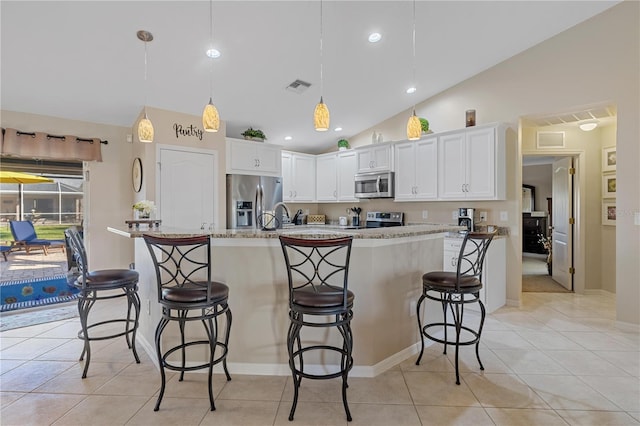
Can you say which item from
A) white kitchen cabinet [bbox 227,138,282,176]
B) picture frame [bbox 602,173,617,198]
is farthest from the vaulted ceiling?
picture frame [bbox 602,173,617,198]

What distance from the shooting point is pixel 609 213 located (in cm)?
473

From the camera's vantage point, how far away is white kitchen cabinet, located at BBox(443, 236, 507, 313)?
396 cm

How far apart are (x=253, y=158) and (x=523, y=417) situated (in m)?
4.47

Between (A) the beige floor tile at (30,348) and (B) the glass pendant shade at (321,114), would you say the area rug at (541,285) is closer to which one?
(B) the glass pendant shade at (321,114)

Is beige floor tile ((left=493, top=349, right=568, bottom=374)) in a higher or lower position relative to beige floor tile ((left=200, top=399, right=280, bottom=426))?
higher

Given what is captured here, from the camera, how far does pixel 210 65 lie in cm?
351

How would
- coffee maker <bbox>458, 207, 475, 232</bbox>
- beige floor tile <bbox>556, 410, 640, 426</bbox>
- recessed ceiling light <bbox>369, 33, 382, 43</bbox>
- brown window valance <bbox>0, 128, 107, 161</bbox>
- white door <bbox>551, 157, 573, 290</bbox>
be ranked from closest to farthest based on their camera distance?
1. beige floor tile <bbox>556, 410, 640, 426</bbox>
2. recessed ceiling light <bbox>369, 33, 382, 43</bbox>
3. brown window valance <bbox>0, 128, 107, 161</bbox>
4. coffee maker <bbox>458, 207, 475, 232</bbox>
5. white door <bbox>551, 157, 573, 290</bbox>

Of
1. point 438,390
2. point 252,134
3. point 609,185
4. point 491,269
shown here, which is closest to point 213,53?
point 252,134

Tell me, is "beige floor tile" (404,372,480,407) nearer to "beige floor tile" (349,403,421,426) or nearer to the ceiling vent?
"beige floor tile" (349,403,421,426)

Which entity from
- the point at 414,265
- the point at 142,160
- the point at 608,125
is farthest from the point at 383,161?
the point at 142,160

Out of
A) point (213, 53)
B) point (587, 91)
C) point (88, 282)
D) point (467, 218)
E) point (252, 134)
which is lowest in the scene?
point (88, 282)

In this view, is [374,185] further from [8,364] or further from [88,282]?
[8,364]

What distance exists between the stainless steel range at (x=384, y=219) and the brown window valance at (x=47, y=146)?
424 cm

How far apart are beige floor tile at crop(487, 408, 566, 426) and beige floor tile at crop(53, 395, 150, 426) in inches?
88.3
